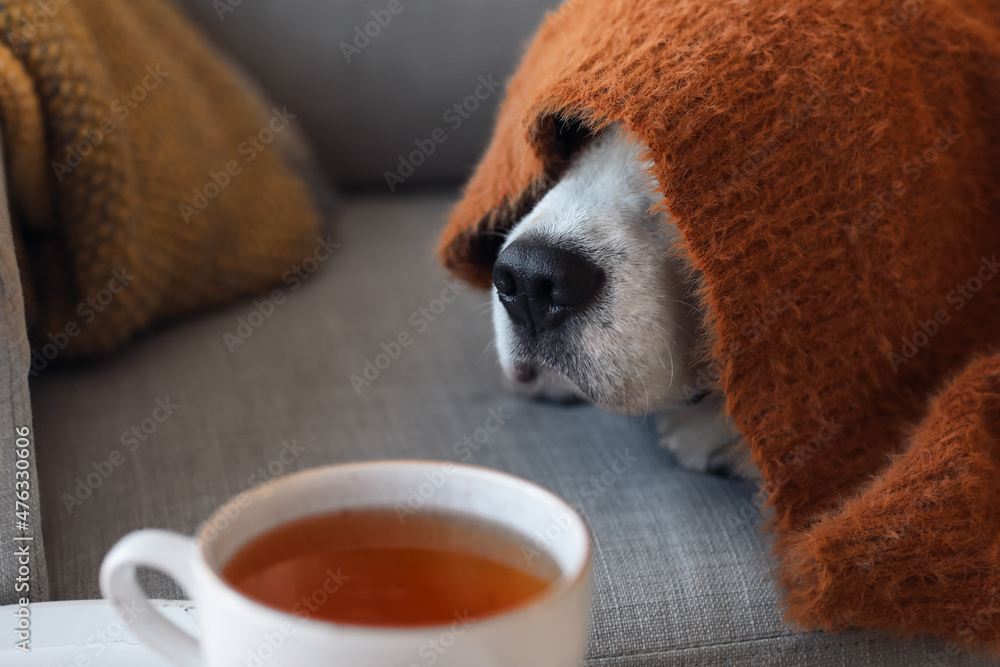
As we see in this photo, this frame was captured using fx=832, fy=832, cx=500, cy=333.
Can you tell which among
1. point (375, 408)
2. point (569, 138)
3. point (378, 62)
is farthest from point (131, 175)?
point (378, 62)

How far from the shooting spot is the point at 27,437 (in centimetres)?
53

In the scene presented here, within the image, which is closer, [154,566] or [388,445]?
[154,566]

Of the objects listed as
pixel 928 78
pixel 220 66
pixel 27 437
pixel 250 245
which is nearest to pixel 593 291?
pixel 928 78

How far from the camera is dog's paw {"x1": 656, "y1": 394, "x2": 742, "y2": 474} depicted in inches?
26.1

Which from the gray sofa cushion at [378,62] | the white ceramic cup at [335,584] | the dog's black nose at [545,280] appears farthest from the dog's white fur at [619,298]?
the gray sofa cushion at [378,62]

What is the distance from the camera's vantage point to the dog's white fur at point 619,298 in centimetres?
58

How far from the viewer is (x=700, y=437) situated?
0.68 meters

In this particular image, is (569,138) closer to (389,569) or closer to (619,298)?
(619,298)

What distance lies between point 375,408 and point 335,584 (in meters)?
0.45

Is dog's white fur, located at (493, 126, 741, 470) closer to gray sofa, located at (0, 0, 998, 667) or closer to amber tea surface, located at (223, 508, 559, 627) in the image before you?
gray sofa, located at (0, 0, 998, 667)

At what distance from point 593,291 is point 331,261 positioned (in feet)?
1.82

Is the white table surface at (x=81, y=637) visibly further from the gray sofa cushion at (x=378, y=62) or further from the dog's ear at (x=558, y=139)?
the gray sofa cushion at (x=378, y=62)

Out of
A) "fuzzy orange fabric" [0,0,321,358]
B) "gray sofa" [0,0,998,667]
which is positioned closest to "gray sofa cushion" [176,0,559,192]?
"gray sofa" [0,0,998,667]

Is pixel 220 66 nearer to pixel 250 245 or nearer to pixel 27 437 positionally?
pixel 250 245
